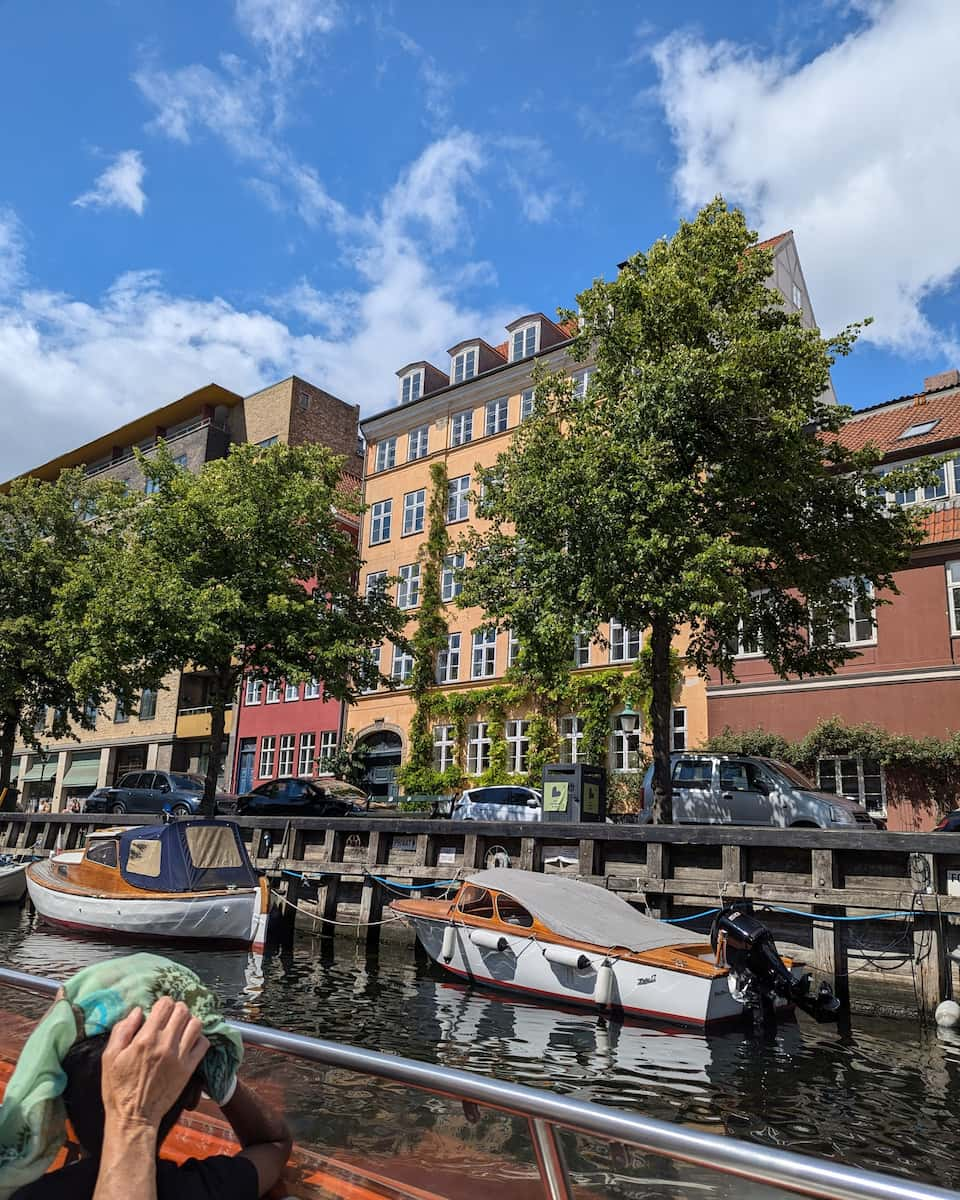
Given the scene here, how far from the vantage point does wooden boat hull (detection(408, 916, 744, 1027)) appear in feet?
35.4

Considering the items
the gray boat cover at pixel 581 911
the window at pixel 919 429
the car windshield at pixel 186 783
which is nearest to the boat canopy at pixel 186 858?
the gray boat cover at pixel 581 911

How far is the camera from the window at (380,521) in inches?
1633

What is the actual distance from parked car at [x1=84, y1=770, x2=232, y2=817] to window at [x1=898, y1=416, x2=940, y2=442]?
23624 millimetres

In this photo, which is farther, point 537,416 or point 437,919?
point 537,416

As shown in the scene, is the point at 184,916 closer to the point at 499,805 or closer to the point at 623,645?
the point at 499,805

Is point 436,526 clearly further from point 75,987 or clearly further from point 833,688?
point 75,987

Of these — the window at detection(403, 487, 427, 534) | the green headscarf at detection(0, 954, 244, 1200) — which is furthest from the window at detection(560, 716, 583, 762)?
the green headscarf at detection(0, 954, 244, 1200)

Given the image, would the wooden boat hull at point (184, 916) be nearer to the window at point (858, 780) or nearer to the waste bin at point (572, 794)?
the waste bin at point (572, 794)

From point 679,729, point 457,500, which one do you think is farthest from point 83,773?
point 679,729

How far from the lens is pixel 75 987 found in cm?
194

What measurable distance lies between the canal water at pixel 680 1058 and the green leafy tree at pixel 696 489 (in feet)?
24.8

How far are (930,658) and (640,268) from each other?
→ 12857mm

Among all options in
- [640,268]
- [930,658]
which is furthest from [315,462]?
[930,658]

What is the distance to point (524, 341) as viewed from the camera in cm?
3966
